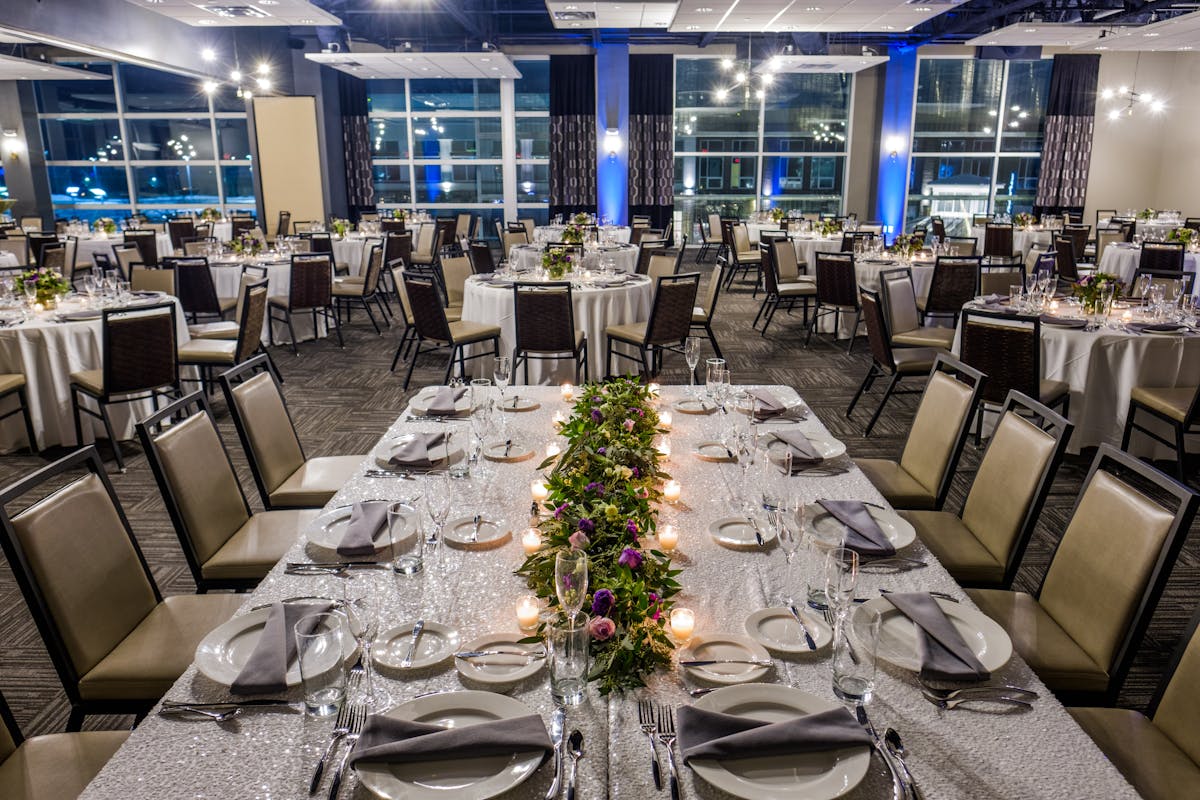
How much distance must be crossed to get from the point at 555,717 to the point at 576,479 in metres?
0.65

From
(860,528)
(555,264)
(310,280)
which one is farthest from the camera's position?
(310,280)

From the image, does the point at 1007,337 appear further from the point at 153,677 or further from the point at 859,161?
the point at 859,161

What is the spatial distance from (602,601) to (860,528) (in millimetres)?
858

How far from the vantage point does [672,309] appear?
5930 mm

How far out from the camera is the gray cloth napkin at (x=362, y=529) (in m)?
1.95

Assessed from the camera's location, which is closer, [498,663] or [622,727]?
[622,727]

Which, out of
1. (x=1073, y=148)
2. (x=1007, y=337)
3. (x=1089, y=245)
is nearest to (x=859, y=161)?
(x=1073, y=148)

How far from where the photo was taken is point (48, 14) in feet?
30.2

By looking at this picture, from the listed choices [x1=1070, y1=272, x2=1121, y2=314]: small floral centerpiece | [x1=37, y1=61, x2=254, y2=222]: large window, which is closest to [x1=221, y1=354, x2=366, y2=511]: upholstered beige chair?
[x1=1070, y1=272, x2=1121, y2=314]: small floral centerpiece

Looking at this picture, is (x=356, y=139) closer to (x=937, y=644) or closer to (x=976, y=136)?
(x=976, y=136)

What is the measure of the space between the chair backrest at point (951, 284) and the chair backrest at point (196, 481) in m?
→ 5.85

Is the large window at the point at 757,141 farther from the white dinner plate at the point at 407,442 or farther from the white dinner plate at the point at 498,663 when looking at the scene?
the white dinner plate at the point at 498,663

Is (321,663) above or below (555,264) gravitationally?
below

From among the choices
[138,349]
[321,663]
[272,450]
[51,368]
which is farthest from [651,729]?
[51,368]
